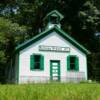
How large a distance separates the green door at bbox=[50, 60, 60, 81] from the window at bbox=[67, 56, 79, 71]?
888mm

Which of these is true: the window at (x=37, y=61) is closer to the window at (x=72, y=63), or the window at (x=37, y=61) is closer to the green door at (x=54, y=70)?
the green door at (x=54, y=70)

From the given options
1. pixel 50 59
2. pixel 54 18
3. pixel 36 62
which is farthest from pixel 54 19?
pixel 36 62

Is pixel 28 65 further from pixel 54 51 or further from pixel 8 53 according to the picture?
pixel 8 53

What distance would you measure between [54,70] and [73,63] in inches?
74.6

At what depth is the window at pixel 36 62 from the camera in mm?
30080

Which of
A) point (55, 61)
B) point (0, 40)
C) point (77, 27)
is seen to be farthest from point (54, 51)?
point (77, 27)

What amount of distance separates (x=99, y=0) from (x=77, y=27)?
12.6 feet

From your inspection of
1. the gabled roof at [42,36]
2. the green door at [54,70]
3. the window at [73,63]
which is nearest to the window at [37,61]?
the green door at [54,70]

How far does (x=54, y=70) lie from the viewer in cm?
3056

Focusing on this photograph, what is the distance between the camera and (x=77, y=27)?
41469 mm

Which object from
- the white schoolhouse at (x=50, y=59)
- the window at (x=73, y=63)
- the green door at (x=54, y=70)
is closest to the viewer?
the white schoolhouse at (x=50, y=59)

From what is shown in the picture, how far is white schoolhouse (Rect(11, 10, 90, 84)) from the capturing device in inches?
1178

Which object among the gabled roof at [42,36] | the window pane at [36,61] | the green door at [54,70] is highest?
the gabled roof at [42,36]

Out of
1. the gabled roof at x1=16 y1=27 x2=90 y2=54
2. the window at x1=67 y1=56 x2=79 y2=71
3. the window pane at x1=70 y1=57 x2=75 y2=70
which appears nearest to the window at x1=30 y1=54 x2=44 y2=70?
the gabled roof at x1=16 y1=27 x2=90 y2=54
